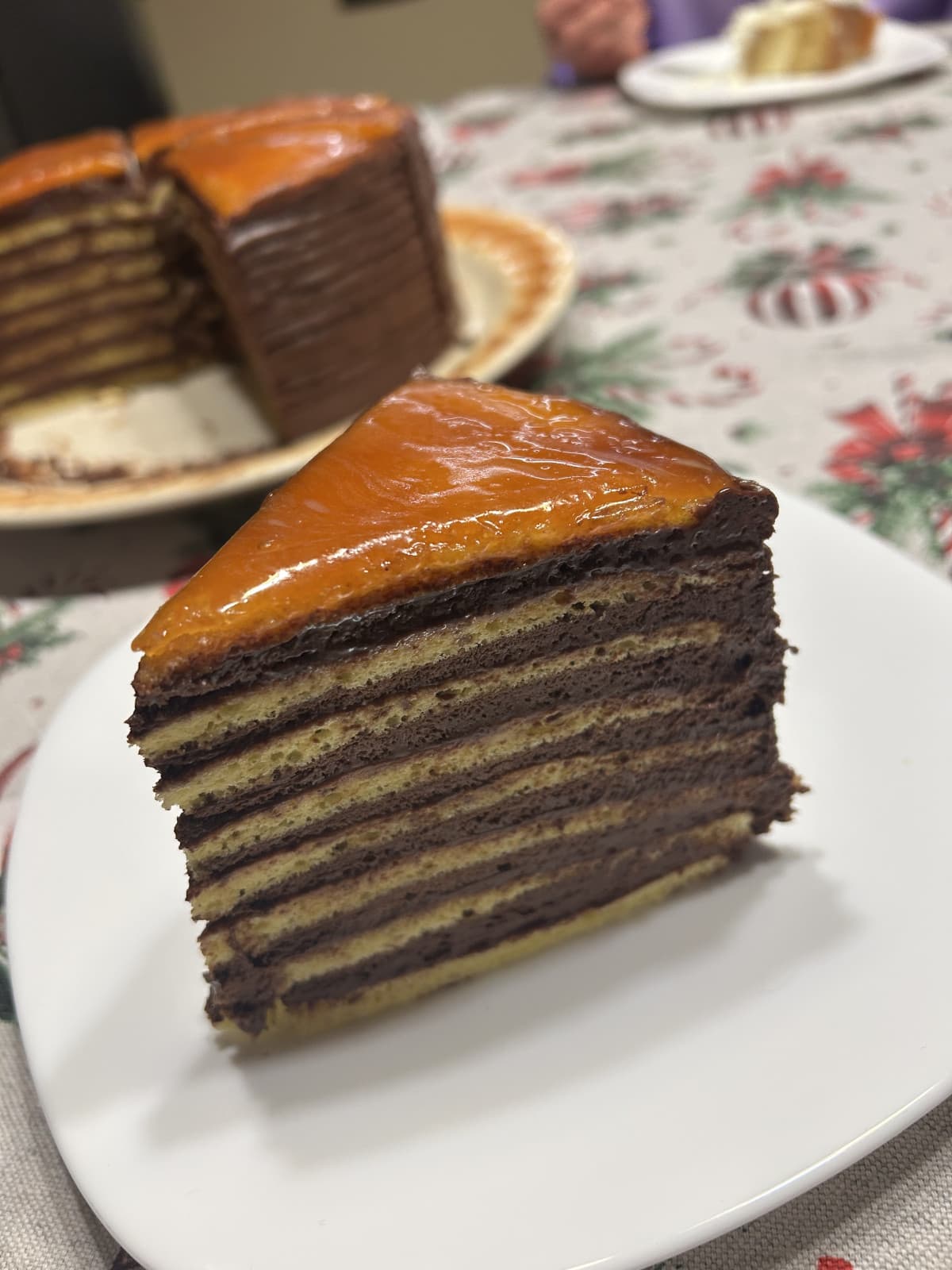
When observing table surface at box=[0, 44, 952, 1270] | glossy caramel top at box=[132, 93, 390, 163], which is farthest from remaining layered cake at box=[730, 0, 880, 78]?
glossy caramel top at box=[132, 93, 390, 163]

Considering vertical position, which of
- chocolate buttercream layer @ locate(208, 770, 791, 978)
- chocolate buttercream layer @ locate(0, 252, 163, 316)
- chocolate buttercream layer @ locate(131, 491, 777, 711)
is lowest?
chocolate buttercream layer @ locate(208, 770, 791, 978)

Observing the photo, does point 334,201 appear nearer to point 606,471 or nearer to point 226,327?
point 226,327

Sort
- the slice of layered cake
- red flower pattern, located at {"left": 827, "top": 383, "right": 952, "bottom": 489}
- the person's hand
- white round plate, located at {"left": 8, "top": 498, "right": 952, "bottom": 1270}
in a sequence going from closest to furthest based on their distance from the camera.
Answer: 1. white round plate, located at {"left": 8, "top": 498, "right": 952, "bottom": 1270}
2. the slice of layered cake
3. red flower pattern, located at {"left": 827, "top": 383, "right": 952, "bottom": 489}
4. the person's hand

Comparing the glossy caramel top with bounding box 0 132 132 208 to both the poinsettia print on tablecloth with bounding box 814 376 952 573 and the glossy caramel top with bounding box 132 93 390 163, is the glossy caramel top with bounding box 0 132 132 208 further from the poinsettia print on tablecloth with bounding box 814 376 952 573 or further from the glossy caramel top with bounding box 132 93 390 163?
the poinsettia print on tablecloth with bounding box 814 376 952 573

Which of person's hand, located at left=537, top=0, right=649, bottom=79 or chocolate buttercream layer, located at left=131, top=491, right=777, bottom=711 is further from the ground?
person's hand, located at left=537, top=0, right=649, bottom=79

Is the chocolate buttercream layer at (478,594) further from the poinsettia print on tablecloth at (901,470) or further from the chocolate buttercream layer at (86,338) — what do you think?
the chocolate buttercream layer at (86,338)
